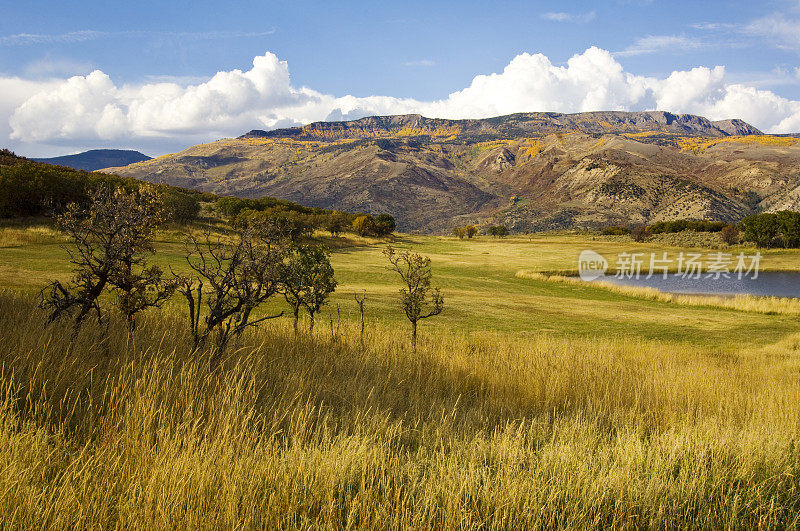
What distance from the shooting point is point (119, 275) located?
303 inches

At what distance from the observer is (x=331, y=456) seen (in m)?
3.94

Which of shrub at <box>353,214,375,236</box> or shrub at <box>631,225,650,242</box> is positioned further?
shrub at <box>631,225,650,242</box>

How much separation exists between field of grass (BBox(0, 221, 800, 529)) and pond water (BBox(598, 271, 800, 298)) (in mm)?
48900

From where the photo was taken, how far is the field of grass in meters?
3.33

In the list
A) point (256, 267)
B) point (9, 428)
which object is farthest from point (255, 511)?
point (256, 267)

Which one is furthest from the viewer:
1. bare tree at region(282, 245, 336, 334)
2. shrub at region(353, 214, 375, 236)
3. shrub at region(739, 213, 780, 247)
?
shrub at region(353, 214, 375, 236)

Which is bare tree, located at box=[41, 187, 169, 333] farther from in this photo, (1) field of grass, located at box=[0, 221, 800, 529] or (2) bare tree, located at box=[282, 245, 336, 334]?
(2) bare tree, located at box=[282, 245, 336, 334]

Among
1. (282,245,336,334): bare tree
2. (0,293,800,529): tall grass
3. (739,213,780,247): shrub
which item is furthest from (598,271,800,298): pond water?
(0,293,800,529): tall grass

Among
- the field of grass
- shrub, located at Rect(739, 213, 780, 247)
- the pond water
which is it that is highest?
shrub, located at Rect(739, 213, 780, 247)

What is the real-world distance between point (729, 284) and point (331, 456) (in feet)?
215

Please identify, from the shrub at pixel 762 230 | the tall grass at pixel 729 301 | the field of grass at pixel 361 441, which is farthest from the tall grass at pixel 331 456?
the shrub at pixel 762 230

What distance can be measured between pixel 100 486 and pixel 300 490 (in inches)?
56.4

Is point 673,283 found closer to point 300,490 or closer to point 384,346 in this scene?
point 384,346

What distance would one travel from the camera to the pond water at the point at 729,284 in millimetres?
49216
